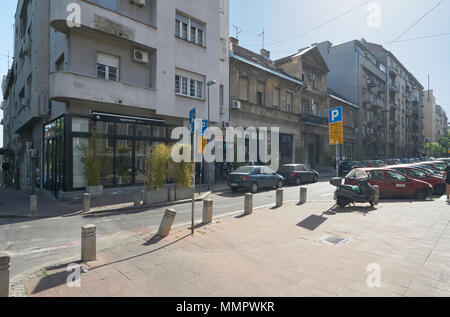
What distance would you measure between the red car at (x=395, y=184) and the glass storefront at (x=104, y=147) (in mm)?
10708

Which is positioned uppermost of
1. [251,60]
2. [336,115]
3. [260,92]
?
[251,60]

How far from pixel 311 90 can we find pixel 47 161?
26361 millimetres

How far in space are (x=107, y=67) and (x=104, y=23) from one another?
82.1 inches

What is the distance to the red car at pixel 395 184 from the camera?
11.4 metres

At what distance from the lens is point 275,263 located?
15.2ft

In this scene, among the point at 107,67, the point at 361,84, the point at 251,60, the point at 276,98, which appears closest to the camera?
the point at 107,67

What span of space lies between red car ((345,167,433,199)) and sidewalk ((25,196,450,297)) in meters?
4.26

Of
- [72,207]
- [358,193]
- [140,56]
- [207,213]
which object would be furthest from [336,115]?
[72,207]

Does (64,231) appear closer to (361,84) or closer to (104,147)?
(104,147)

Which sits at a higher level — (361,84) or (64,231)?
(361,84)

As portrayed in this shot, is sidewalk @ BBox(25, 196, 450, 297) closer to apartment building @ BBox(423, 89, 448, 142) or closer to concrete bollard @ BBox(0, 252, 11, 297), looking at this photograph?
concrete bollard @ BBox(0, 252, 11, 297)

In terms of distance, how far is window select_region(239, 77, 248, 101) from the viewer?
73.5ft
